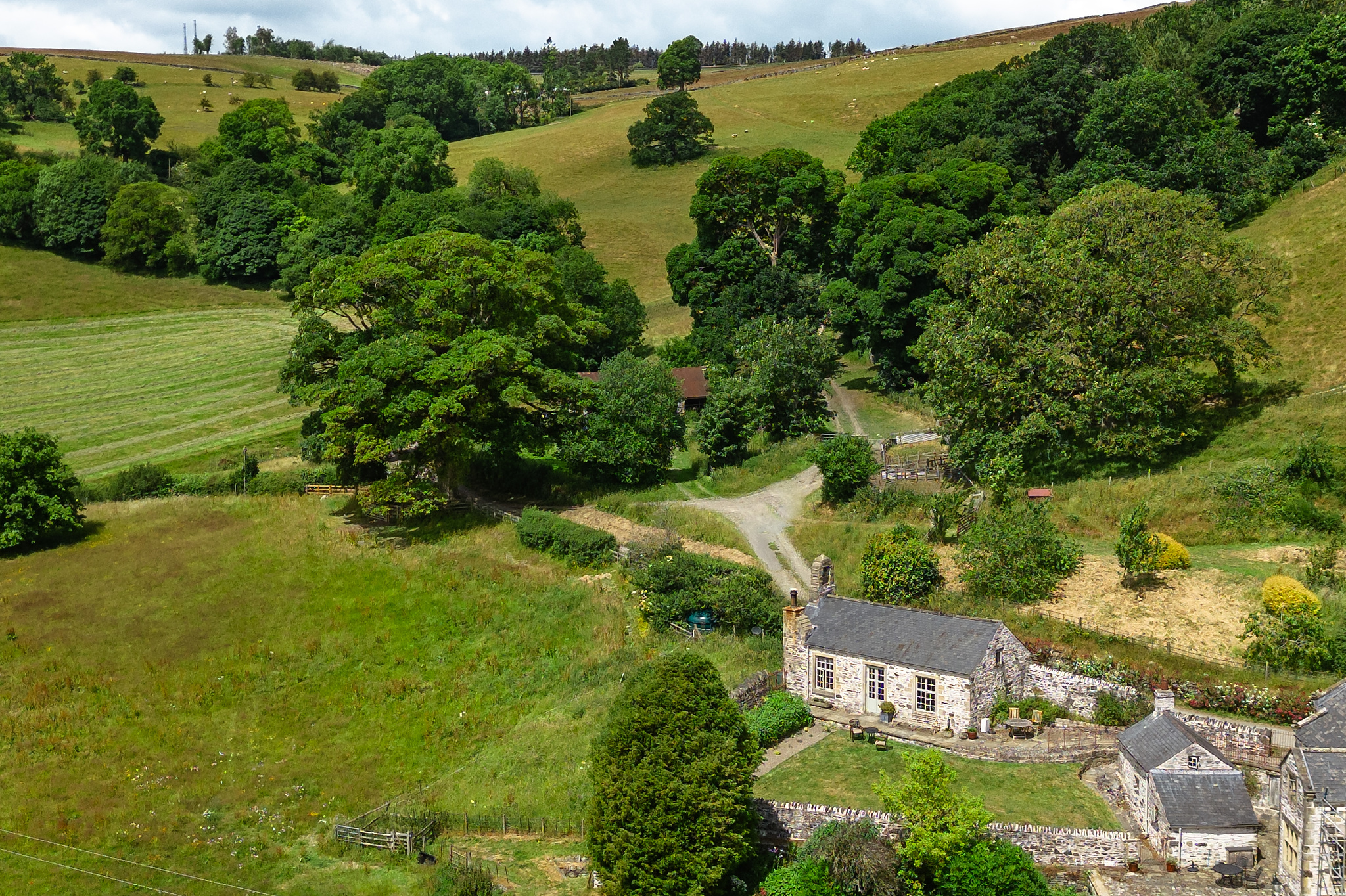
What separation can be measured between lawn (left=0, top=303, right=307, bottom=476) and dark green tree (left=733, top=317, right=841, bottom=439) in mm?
29573

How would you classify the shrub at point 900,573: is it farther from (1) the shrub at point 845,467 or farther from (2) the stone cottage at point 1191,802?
(2) the stone cottage at point 1191,802

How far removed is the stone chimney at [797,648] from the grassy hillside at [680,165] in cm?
5871

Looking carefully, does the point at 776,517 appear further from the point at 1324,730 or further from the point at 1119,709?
the point at 1324,730

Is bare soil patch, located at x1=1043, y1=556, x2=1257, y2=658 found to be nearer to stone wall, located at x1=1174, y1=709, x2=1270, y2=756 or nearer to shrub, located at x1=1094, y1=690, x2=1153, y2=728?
shrub, located at x1=1094, y1=690, x2=1153, y2=728

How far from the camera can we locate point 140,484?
2441 inches

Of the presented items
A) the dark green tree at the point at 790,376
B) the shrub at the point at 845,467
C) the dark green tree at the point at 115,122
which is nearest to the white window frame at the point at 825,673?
the shrub at the point at 845,467

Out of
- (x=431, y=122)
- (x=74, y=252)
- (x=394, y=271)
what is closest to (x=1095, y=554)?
(x=394, y=271)

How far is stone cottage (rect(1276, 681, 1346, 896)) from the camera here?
2428 centimetres

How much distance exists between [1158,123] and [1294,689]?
156 ft

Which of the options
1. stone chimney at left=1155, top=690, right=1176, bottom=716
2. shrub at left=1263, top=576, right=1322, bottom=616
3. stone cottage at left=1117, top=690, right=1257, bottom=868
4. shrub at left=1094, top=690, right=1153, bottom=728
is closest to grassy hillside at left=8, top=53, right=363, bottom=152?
shrub at left=1094, top=690, right=1153, bottom=728

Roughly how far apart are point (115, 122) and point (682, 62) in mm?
70402

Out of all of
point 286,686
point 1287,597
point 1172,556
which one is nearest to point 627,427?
point 286,686

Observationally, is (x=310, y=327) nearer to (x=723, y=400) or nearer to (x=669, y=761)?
(x=723, y=400)

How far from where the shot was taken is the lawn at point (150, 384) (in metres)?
70.5
